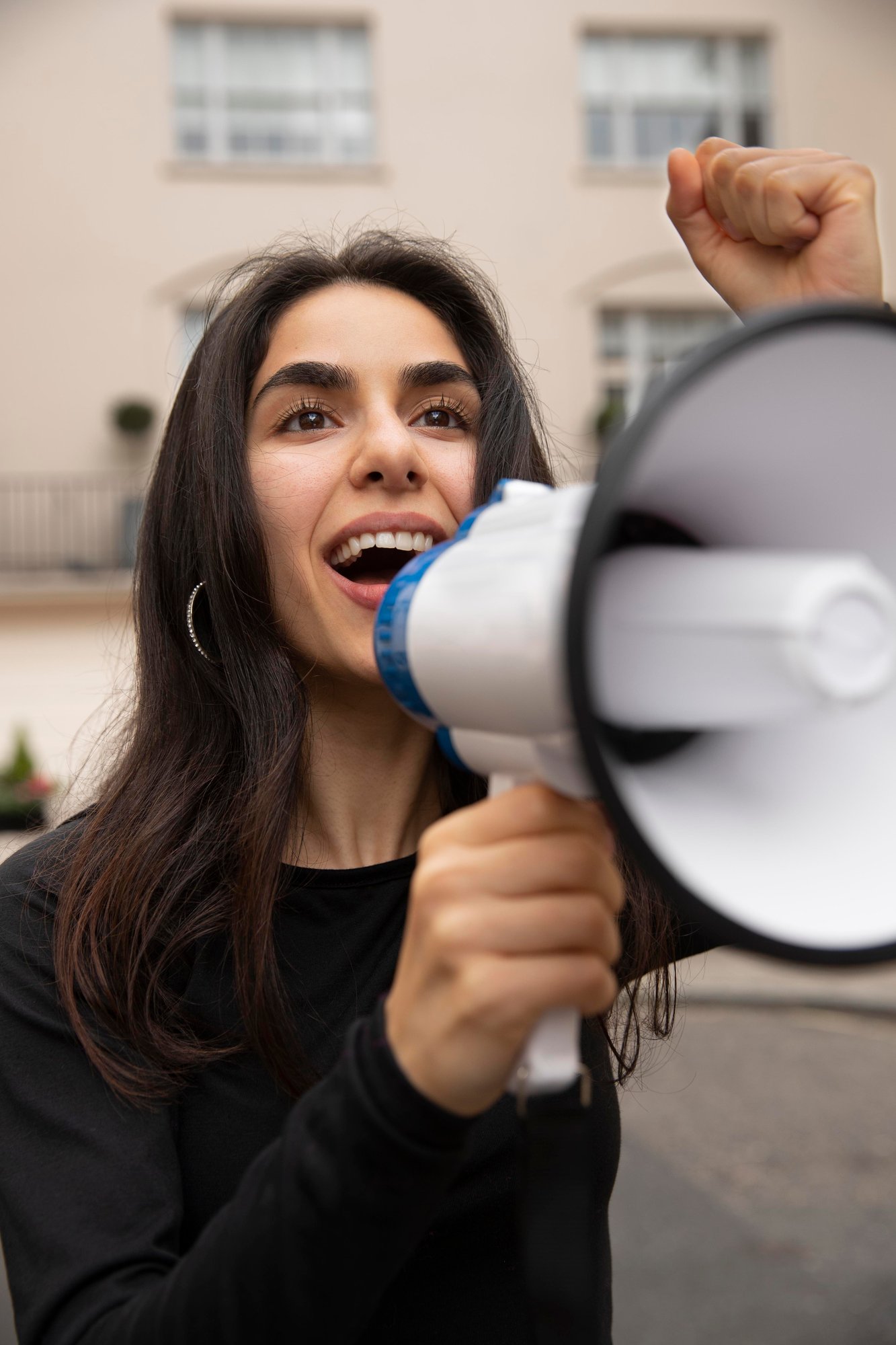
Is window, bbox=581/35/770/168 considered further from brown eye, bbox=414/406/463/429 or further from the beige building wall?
brown eye, bbox=414/406/463/429

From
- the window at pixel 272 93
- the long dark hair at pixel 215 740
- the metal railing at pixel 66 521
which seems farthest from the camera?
the window at pixel 272 93

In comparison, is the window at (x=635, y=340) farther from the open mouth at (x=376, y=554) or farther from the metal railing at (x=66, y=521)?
the open mouth at (x=376, y=554)

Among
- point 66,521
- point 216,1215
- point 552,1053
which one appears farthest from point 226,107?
point 552,1053

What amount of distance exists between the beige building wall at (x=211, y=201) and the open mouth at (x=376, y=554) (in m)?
10.1

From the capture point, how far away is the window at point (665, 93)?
39.5ft

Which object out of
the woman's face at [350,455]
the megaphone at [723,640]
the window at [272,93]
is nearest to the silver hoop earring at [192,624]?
the woman's face at [350,455]

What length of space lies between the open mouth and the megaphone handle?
0.74 meters

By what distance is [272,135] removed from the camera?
11961 mm

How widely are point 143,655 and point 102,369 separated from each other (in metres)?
10.7

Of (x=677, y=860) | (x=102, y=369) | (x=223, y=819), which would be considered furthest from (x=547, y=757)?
(x=102, y=369)

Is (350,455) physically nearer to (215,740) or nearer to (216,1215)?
(215,740)

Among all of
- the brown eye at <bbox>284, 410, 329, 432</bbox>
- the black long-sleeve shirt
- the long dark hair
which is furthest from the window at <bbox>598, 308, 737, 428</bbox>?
the black long-sleeve shirt

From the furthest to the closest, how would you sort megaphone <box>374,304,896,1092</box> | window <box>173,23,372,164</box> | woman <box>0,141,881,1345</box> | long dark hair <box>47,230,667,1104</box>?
window <box>173,23,372,164</box> → long dark hair <box>47,230,667,1104</box> → woman <box>0,141,881,1345</box> → megaphone <box>374,304,896,1092</box>

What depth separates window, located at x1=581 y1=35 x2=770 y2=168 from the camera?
12.0 metres
